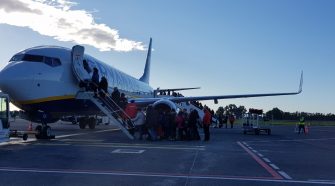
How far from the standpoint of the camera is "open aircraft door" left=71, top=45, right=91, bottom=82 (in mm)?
20703

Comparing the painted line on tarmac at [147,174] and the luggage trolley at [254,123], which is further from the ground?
the luggage trolley at [254,123]

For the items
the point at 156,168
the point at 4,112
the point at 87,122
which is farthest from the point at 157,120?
the point at 87,122

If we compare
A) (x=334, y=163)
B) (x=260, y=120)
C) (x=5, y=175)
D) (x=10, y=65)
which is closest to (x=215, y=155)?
(x=334, y=163)

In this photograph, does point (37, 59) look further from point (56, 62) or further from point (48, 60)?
point (56, 62)

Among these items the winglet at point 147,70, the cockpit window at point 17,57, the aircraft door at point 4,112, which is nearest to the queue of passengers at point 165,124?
the cockpit window at point 17,57

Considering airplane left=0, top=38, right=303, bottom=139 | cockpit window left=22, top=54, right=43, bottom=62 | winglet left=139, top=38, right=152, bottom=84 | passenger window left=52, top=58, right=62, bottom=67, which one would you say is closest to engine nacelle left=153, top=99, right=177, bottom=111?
airplane left=0, top=38, right=303, bottom=139

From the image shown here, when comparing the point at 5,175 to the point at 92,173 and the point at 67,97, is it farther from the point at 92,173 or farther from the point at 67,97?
the point at 67,97

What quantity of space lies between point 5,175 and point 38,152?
187 inches

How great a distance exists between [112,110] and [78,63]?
2.79m

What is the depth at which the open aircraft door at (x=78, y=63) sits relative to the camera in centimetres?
2070

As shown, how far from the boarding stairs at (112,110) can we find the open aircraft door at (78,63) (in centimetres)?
84

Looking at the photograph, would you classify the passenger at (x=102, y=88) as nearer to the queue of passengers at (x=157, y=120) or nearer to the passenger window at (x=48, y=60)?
the queue of passengers at (x=157, y=120)

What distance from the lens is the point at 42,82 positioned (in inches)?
742

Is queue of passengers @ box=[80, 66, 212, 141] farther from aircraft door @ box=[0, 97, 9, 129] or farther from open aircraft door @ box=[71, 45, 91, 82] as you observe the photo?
aircraft door @ box=[0, 97, 9, 129]
